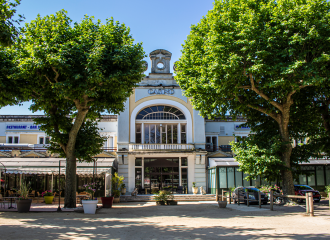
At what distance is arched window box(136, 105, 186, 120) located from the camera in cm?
2884

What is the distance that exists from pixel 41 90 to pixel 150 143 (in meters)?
14.2

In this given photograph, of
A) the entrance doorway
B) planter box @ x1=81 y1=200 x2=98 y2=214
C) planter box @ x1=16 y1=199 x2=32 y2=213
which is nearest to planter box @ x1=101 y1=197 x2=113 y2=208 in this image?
planter box @ x1=81 y1=200 x2=98 y2=214

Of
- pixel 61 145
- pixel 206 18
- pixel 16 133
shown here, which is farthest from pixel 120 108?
pixel 16 133

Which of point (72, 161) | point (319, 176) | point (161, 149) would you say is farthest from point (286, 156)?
point (161, 149)

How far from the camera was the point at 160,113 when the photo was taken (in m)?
29.0

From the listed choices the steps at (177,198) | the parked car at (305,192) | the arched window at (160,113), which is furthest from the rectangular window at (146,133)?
the parked car at (305,192)

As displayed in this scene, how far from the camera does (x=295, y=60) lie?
14.9 meters

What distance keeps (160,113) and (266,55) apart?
51.7 ft

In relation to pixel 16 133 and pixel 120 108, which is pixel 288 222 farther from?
pixel 16 133

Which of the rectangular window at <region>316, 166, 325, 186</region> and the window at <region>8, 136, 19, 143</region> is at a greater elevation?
the window at <region>8, 136, 19, 143</region>

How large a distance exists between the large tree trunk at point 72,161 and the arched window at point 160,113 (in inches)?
497

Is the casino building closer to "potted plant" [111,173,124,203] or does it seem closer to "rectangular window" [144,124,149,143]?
"rectangular window" [144,124,149,143]

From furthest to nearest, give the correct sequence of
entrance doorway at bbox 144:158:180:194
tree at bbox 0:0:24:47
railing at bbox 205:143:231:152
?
1. railing at bbox 205:143:231:152
2. entrance doorway at bbox 144:158:180:194
3. tree at bbox 0:0:24:47

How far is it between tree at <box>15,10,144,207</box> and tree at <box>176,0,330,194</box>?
433 centimetres
